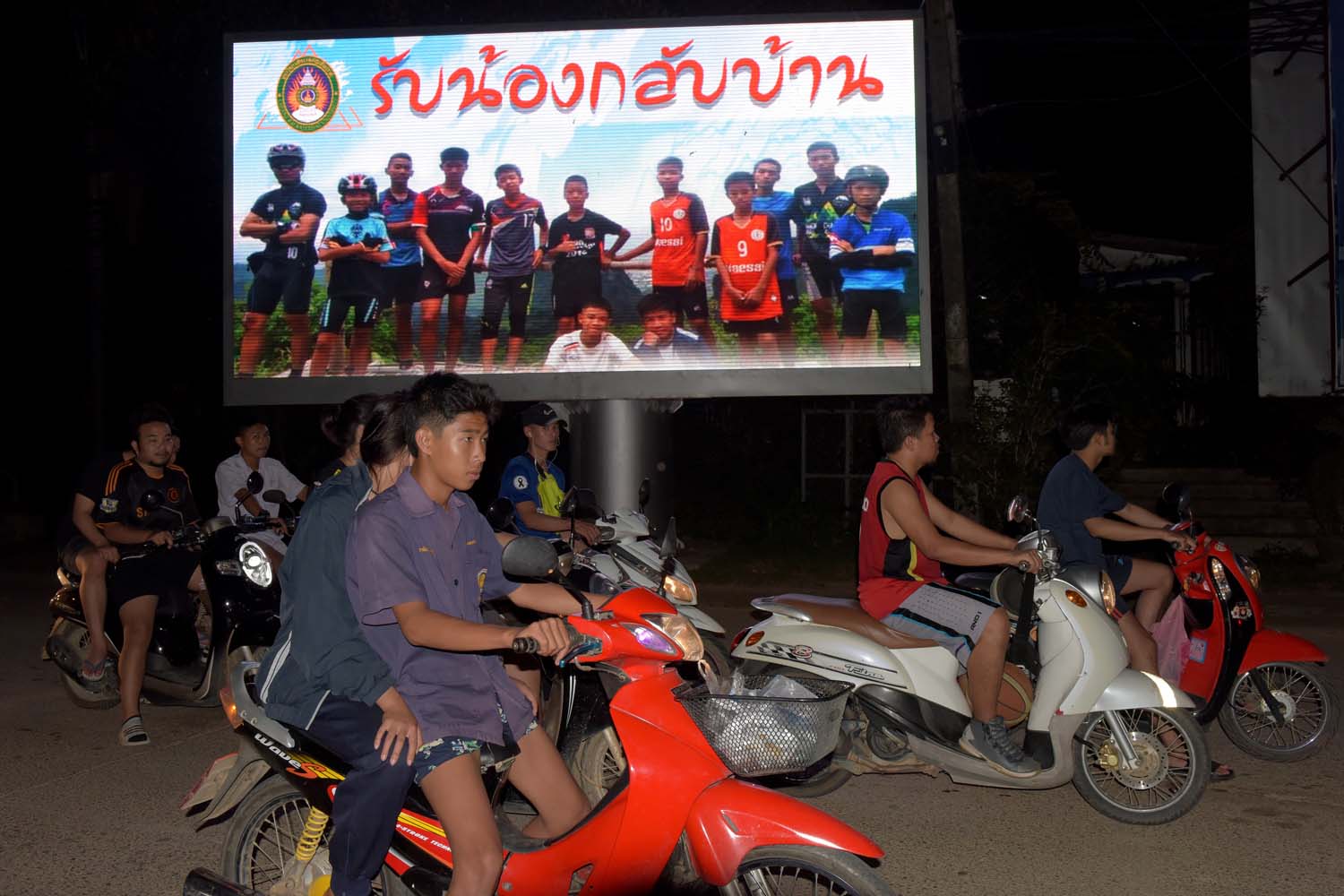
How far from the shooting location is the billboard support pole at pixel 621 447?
39.6 ft

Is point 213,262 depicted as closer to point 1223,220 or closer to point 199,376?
point 199,376

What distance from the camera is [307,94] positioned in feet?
39.0

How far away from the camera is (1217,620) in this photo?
5.80 meters

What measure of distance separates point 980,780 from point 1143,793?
730 millimetres

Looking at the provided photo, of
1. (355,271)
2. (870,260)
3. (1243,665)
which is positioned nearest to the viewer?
(1243,665)

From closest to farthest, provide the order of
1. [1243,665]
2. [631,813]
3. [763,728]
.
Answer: [631,813] → [763,728] → [1243,665]

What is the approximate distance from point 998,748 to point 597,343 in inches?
278

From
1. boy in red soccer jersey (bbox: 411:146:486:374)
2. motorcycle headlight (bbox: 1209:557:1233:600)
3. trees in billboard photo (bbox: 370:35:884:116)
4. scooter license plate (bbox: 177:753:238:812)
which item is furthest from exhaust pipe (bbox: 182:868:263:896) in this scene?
trees in billboard photo (bbox: 370:35:884:116)

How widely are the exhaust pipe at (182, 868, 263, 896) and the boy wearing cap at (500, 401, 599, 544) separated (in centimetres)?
334

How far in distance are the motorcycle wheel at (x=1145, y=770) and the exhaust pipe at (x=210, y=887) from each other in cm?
331

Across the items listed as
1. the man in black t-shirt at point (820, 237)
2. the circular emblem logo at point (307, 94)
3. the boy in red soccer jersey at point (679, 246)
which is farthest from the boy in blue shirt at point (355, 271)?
the man in black t-shirt at point (820, 237)

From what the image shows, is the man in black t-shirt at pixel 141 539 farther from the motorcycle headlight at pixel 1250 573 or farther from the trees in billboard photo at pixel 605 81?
the trees in billboard photo at pixel 605 81

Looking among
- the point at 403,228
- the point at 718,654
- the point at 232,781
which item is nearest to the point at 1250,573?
the point at 718,654

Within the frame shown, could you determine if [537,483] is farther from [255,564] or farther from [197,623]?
[197,623]
